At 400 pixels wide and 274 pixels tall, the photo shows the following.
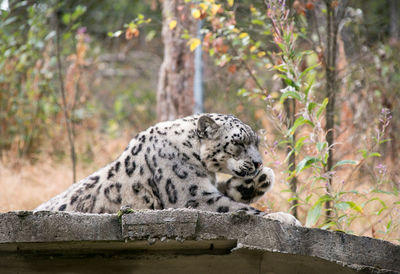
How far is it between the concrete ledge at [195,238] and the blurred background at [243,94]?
0.94 meters

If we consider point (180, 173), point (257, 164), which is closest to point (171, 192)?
point (180, 173)

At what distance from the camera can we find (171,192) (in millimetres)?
4715

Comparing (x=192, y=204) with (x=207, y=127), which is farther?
(x=207, y=127)

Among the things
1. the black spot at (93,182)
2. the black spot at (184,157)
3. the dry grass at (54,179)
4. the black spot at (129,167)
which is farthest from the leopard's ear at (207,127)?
the dry grass at (54,179)

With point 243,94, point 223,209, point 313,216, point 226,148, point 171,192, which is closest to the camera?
point 223,209

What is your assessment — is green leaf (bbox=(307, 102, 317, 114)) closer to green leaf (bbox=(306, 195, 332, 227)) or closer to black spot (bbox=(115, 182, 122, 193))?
green leaf (bbox=(306, 195, 332, 227))

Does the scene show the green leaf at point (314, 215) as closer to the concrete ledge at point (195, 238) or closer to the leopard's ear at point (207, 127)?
the concrete ledge at point (195, 238)

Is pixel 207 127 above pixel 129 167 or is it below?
above

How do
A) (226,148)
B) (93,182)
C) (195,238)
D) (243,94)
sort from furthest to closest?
(243,94)
(93,182)
(226,148)
(195,238)

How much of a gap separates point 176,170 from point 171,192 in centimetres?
19

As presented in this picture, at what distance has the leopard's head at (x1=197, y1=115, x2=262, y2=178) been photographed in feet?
16.1

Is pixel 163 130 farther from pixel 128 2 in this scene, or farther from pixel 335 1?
pixel 128 2

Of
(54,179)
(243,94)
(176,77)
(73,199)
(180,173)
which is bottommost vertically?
(54,179)

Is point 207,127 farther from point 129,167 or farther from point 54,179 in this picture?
point 54,179
